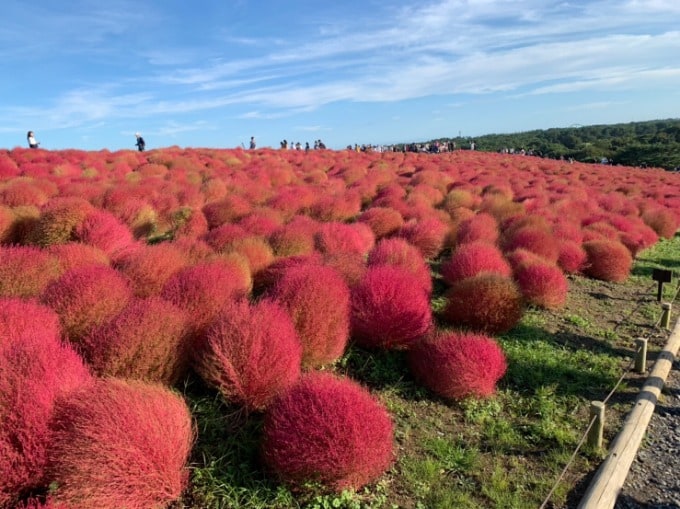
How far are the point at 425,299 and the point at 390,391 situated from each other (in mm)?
1491

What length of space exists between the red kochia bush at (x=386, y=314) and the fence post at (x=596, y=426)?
2.03 m

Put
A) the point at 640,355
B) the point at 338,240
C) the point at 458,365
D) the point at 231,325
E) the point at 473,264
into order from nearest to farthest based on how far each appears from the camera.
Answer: the point at 231,325 → the point at 458,365 → the point at 640,355 → the point at 473,264 → the point at 338,240

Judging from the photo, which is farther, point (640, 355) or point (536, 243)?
point (536, 243)

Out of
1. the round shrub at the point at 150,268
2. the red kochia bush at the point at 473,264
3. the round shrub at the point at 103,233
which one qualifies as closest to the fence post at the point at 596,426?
the red kochia bush at the point at 473,264

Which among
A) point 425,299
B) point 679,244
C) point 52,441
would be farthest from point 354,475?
point 679,244

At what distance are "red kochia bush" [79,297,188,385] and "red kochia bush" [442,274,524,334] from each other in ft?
12.7

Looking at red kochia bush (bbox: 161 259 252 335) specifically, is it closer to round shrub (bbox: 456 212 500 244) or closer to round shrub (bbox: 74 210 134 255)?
round shrub (bbox: 74 210 134 255)

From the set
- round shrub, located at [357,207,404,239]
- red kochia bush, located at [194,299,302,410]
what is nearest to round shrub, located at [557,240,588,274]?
round shrub, located at [357,207,404,239]

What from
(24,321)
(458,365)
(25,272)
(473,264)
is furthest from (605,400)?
(25,272)

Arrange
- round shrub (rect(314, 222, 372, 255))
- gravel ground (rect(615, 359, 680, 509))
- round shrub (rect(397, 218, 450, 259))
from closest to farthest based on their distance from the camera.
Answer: gravel ground (rect(615, 359, 680, 509))
round shrub (rect(314, 222, 372, 255))
round shrub (rect(397, 218, 450, 259))

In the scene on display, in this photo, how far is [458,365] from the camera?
5066 millimetres

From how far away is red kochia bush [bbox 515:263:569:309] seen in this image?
25.4 ft

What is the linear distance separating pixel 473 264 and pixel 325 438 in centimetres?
512

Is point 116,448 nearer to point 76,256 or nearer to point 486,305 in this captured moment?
point 76,256
